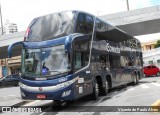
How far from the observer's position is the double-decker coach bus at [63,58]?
12898 millimetres

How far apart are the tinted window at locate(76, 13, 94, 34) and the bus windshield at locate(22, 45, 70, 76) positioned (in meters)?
1.50

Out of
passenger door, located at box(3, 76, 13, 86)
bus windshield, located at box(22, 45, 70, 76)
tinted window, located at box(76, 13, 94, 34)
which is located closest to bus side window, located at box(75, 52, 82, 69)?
bus windshield, located at box(22, 45, 70, 76)

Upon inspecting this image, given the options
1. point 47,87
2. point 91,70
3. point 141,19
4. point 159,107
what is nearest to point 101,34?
point 91,70

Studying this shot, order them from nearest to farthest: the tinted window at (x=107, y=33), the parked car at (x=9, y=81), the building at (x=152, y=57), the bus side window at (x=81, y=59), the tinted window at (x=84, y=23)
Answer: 1. the bus side window at (x=81, y=59)
2. the tinted window at (x=84, y=23)
3. the tinted window at (x=107, y=33)
4. the parked car at (x=9, y=81)
5. the building at (x=152, y=57)

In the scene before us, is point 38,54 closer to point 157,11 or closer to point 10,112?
point 10,112

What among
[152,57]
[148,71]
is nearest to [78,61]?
[148,71]

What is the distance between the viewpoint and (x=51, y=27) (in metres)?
14.0

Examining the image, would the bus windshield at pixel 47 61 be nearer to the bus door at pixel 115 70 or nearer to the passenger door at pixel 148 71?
the bus door at pixel 115 70

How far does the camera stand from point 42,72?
13.2m

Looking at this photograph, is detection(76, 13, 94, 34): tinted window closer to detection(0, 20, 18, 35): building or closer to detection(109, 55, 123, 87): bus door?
detection(109, 55, 123, 87): bus door

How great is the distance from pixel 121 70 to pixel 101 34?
4.18 metres

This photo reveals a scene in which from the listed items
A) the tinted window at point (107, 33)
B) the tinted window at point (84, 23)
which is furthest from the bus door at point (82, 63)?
the tinted window at point (107, 33)

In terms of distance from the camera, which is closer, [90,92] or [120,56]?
[90,92]

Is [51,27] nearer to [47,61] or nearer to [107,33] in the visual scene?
[47,61]
